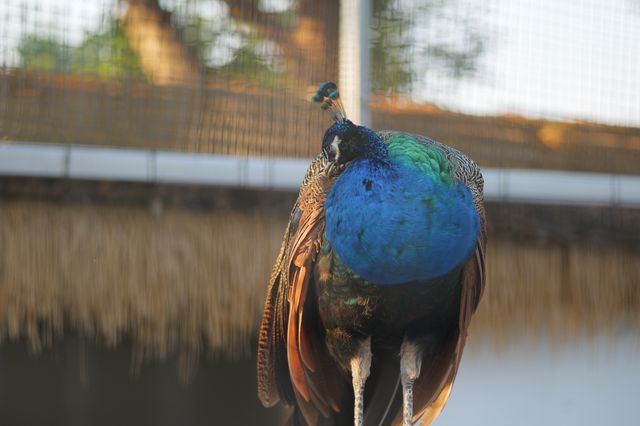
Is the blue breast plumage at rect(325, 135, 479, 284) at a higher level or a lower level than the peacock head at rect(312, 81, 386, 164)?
lower

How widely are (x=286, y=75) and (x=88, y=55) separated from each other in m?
0.66

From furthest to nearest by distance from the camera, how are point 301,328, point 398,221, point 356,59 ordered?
point 356,59, point 301,328, point 398,221

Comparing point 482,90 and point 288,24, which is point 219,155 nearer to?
point 288,24

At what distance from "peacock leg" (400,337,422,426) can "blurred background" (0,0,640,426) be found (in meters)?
1.07

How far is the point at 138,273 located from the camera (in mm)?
2572

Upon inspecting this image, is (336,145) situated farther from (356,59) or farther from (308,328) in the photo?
(356,59)

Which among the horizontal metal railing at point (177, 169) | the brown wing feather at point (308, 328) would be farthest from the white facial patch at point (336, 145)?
the horizontal metal railing at point (177, 169)

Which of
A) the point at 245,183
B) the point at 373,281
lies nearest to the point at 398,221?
the point at 373,281

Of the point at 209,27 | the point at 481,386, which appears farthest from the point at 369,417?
the point at 209,27

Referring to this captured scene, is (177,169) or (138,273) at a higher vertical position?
(177,169)

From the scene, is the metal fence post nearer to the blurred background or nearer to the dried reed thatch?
the blurred background

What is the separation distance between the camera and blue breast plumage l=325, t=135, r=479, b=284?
1386mm

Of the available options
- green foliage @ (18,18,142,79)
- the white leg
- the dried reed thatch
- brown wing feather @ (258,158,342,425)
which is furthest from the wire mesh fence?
the white leg

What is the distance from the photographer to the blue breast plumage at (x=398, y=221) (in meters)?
1.39
